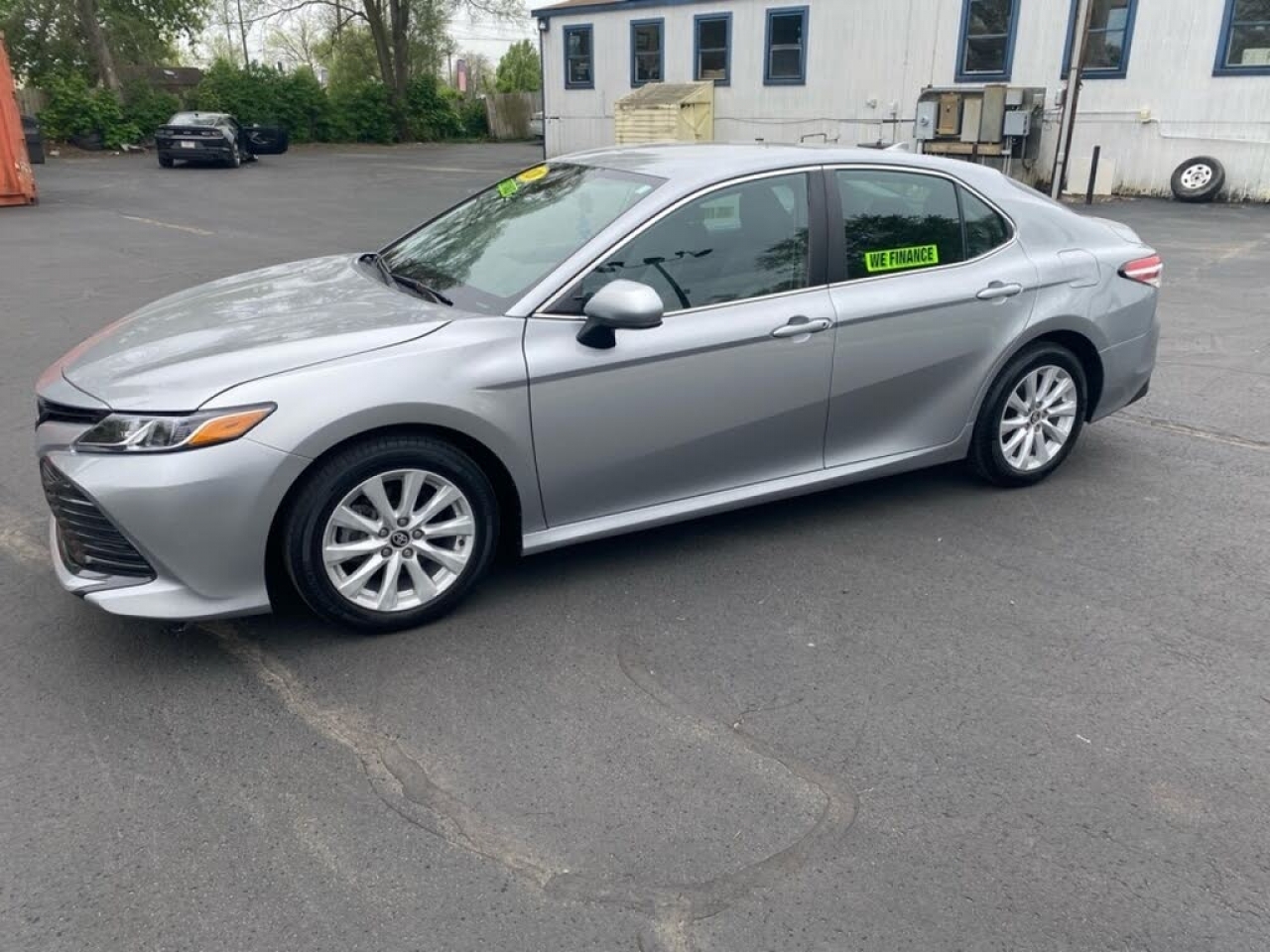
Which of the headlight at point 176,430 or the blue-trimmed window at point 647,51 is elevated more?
the blue-trimmed window at point 647,51

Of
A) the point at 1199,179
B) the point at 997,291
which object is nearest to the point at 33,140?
the point at 1199,179

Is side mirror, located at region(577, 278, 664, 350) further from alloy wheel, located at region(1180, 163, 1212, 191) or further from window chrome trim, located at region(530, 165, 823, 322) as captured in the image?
alloy wheel, located at region(1180, 163, 1212, 191)

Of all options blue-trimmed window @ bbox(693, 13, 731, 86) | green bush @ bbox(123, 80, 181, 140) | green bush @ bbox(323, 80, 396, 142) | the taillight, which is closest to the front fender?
the taillight

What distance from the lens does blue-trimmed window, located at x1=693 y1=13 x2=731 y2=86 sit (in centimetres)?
2445

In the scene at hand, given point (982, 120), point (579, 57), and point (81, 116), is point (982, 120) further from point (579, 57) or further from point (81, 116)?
point (81, 116)

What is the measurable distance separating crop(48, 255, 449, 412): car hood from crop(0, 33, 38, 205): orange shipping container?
610 inches

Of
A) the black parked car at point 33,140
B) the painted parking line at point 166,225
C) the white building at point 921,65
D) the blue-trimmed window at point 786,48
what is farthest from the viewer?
the blue-trimmed window at point 786,48

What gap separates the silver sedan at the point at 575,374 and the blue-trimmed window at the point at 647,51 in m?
22.5

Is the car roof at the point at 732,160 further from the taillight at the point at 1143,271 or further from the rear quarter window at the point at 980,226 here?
the taillight at the point at 1143,271

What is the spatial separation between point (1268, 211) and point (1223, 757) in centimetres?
1691

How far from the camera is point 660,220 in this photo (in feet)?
13.1

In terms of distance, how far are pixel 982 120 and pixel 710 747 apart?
1831 centimetres

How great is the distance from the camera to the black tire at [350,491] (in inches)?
134

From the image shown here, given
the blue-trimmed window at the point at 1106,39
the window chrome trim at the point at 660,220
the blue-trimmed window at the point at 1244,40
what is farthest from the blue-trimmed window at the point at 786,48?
the window chrome trim at the point at 660,220
